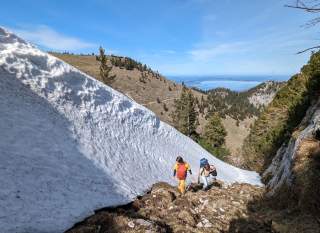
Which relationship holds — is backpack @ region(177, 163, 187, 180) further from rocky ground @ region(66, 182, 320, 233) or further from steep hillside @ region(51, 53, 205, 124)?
steep hillside @ region(51, 53, 205, 124)

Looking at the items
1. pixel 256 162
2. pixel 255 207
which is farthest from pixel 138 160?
pixel 256 162

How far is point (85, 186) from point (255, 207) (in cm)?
797

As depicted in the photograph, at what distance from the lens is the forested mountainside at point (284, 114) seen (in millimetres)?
26031

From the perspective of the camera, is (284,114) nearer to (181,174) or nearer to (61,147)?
(181,174)

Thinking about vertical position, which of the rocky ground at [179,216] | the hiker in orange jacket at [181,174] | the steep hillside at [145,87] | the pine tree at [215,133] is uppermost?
the steep hillside at [145,87]

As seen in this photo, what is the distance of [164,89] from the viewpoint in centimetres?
15212

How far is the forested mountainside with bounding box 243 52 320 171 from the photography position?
2603 centimetres

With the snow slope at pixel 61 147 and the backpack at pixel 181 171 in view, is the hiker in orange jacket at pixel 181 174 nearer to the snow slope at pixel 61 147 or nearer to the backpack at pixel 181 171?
the backpack at pixel 181 171

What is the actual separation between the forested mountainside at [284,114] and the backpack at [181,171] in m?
11.7

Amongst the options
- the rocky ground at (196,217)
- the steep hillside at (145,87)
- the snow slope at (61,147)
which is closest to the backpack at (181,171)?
the rocky ground at (196,217)

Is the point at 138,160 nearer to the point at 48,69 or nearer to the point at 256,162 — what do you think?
the point at 48,69

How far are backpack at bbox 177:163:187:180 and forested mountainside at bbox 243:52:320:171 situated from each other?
1166cm

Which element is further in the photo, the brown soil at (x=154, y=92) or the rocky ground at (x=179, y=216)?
the brown soil at (x=154, y=92)

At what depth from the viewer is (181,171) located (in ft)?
56.8
